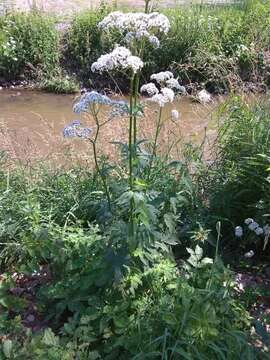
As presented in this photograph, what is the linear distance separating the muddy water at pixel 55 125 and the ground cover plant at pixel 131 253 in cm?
101

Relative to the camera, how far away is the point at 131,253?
2871 mm

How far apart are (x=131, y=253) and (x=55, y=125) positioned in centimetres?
463

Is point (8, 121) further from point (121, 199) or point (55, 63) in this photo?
point (121, 199)

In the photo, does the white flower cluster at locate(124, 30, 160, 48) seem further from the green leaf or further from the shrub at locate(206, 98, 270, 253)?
the green leaf

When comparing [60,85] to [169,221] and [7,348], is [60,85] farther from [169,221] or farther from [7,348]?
[7,348]

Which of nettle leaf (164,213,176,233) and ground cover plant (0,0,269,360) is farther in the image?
nettle leaf (164,213,176,233)

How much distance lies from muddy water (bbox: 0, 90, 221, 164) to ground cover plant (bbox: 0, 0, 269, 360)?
1013mm

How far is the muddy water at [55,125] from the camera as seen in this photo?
16.3ft

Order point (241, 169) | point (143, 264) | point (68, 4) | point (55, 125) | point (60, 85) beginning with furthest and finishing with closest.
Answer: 1. point (68, 4)
2. point (60, 85)
3. point (55, 125)
4. point (241, 169)
5. point (143, 264)

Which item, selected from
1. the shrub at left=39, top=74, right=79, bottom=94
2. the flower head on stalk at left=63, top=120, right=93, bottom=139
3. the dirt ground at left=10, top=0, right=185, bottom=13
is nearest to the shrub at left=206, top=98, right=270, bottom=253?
the flower head on stalk at left=63, top=120, right=93, bottom=139

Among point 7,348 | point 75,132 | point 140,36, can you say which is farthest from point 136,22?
point 7,348

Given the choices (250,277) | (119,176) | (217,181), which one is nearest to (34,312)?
(119,176)

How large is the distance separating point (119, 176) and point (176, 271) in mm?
980

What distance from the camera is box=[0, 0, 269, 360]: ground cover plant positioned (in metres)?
2.59
